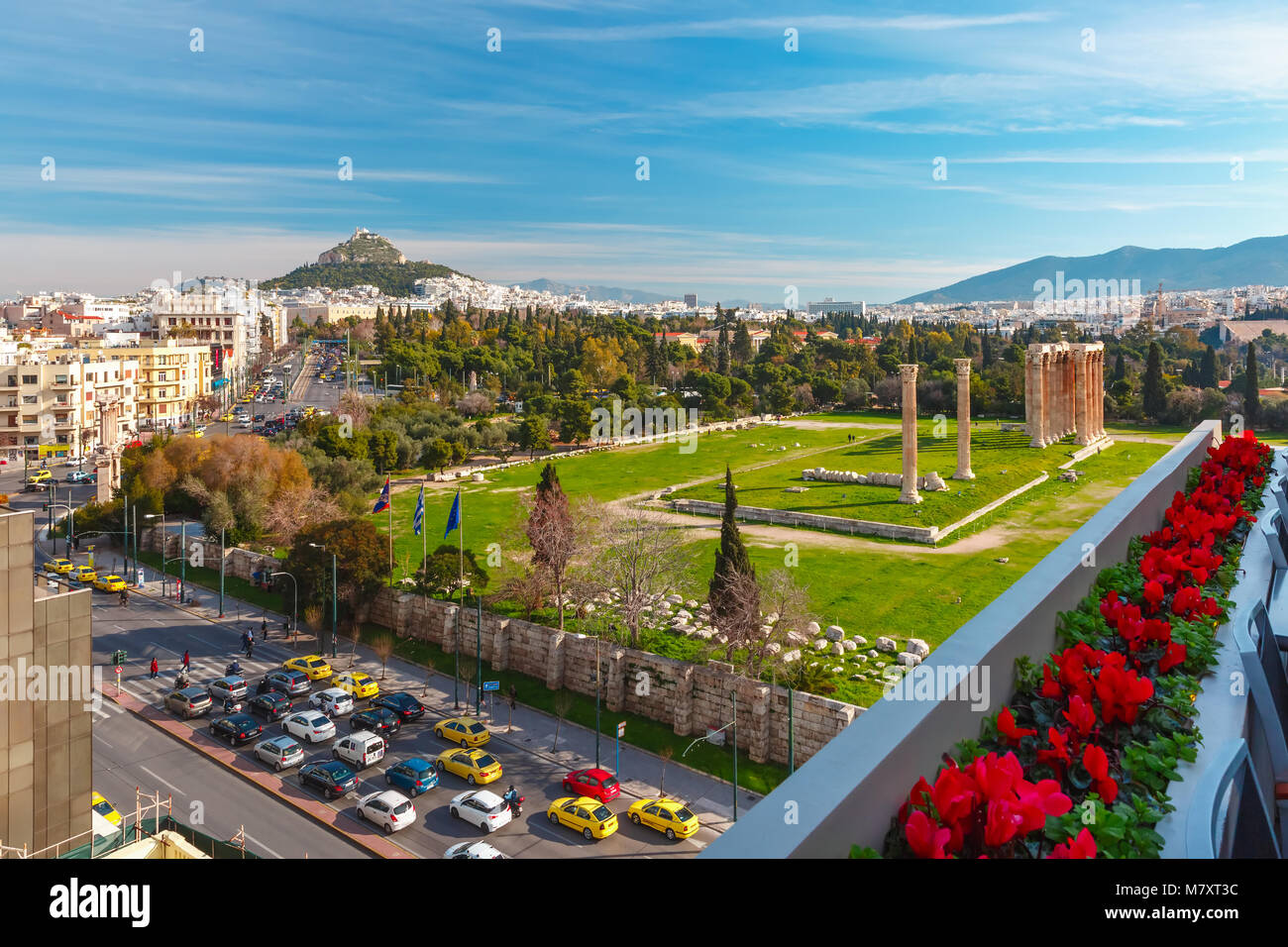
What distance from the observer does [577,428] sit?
55812 mm

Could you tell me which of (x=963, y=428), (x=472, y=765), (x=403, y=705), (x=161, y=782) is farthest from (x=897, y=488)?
(x=161, y=782)

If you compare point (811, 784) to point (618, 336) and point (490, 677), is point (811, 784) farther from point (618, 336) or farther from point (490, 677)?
point (618, 336)

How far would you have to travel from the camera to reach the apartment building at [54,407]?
2021 inches

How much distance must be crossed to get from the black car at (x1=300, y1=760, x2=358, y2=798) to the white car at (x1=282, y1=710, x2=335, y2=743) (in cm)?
169

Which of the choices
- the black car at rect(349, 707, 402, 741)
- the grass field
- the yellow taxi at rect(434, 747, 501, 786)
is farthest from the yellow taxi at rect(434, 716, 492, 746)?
the grass field

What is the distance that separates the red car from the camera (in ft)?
53.1

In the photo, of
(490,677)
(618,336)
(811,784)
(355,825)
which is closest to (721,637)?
(490,677)

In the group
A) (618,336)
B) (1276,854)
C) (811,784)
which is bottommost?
(1276,854)

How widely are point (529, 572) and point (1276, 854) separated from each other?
2060 cm

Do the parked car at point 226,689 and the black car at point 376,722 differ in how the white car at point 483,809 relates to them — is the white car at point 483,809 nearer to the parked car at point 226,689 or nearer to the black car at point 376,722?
the black car at point 376,722

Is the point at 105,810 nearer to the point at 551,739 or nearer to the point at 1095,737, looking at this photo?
the point at 551,739

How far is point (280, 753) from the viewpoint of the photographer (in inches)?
701
